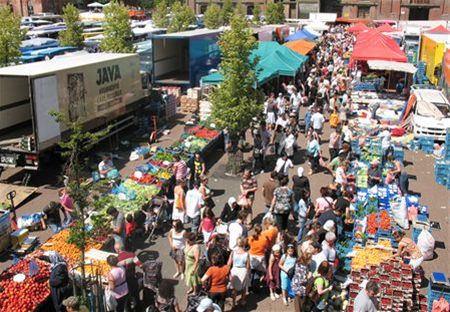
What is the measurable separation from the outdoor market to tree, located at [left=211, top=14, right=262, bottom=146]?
99 cm

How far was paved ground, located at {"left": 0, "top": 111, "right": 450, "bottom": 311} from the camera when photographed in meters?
10.3

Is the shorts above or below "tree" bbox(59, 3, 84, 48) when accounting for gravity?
below

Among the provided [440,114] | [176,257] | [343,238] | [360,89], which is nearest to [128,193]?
[176,257]

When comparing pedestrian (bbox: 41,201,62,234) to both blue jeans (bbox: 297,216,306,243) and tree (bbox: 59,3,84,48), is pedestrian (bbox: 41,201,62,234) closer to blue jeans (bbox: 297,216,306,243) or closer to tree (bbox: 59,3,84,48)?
blue jeans (bbox: 297,216,306,243)

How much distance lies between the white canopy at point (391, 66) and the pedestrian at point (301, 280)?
20.3m

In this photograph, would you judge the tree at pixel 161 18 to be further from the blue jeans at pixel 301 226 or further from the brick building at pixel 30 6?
the blue jeans at pixel 301 226

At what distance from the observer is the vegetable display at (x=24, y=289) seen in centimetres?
816

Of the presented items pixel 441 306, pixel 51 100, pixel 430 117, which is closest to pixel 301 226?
pixel 441 306

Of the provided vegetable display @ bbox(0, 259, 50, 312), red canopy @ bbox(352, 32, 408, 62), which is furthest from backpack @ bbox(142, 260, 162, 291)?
red canopy @ bbox(352, 32, 408, 62)

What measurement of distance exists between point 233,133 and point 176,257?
681 cm

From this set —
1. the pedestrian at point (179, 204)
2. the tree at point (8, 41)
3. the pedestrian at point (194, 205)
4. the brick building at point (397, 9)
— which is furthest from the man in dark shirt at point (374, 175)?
the brick building at point (397, 9)

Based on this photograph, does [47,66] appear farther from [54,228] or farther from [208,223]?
[208,223]

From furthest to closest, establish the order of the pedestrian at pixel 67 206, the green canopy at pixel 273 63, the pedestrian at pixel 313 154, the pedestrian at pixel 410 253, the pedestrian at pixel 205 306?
1. the green canopy at pixel 273 63
2. the pedestrian at pixel 313 154
3. the pedestrian at pixel 67 206
4. the pedestrian at pixel 410 253
5. the pedestrian at pixel 205 306

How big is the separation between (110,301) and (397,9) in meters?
78.7
